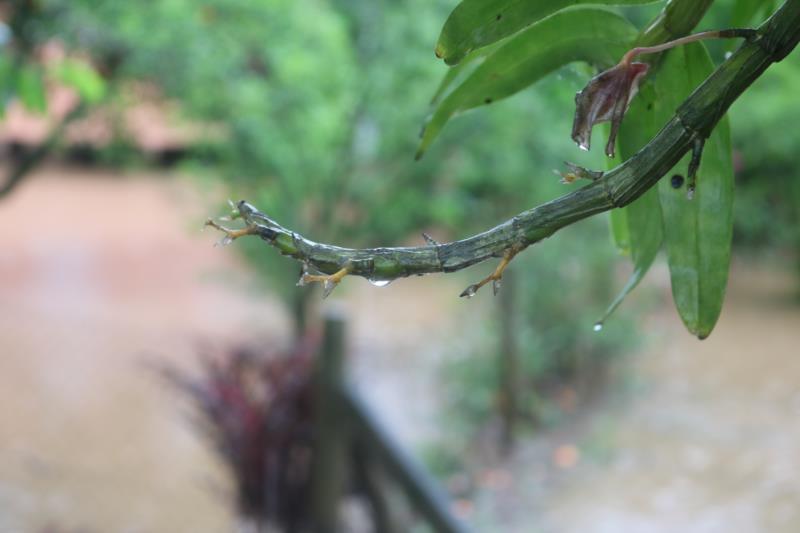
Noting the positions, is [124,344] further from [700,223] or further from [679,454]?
[700,223]

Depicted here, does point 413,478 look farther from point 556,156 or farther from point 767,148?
Answer: point 767,148

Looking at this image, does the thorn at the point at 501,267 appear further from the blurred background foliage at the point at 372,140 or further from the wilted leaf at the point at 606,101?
the blurred background foliage at the point at 372,140

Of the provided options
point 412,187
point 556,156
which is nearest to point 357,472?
point 556,156

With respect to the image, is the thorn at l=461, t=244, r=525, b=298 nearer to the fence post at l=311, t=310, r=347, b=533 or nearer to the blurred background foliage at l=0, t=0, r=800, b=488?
the fence post at l=311, t=310, r=347, b=533

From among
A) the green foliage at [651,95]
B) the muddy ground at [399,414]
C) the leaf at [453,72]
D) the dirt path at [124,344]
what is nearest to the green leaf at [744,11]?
the green foliage at [651,95]

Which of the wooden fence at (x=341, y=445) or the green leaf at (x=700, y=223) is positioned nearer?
the green leaf at (x=700, y=223)

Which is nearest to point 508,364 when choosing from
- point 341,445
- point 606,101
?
point 341,445
